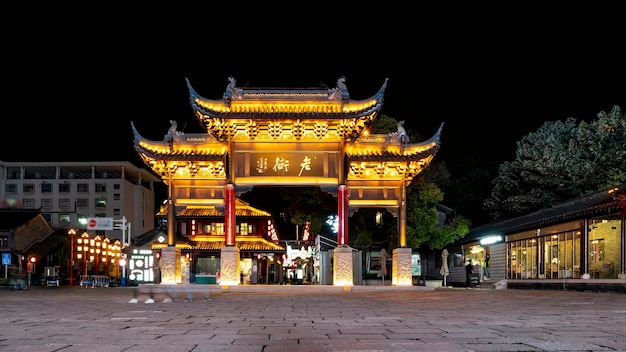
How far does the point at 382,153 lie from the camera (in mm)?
25422

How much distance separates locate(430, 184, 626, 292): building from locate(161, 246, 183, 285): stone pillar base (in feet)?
51.6

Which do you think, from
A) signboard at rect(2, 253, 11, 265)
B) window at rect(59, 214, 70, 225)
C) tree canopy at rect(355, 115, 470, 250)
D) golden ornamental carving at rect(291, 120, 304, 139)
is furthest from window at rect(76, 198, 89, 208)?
golden ornamental carving at rect(291, 120, 304, 139)

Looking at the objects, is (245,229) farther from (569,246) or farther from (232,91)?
(569,246)

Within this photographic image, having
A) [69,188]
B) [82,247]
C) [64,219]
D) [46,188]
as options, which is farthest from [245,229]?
[46,188]

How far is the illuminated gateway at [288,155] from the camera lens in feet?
80.4

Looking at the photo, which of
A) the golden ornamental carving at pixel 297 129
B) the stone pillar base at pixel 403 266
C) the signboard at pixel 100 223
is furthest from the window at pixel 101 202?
the stone pillar base at pixel 403 266

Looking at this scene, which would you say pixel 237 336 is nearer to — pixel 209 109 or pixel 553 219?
pixel 209 109

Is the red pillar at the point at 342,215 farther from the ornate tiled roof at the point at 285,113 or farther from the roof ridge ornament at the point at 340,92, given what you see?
the roof ridge ornament at the point at 340,92

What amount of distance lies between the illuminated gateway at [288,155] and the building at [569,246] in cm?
657

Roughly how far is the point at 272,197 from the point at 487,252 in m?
27.7

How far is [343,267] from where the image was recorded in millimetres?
24219

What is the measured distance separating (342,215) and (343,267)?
2043 mm

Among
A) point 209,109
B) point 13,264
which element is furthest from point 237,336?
point 13,264

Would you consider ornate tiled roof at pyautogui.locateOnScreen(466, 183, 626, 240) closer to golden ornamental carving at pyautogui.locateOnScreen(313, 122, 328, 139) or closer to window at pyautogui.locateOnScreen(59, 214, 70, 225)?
golden ornamental carving at pyautogui.locateOnScreen(313, 122, 328, 139)
